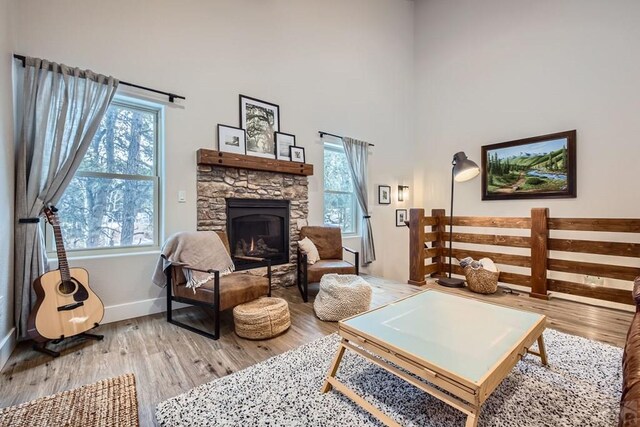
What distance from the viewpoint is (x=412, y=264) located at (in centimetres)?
387

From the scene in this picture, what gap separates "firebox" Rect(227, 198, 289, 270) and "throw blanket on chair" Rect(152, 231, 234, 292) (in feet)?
1.57

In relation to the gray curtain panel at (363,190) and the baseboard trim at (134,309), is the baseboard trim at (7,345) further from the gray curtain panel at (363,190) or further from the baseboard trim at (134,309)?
the gray curtain panel at (363,190)

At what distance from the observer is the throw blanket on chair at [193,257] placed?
2.45m

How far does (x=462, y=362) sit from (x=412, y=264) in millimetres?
2758

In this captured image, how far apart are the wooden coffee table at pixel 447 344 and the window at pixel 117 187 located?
2.45m

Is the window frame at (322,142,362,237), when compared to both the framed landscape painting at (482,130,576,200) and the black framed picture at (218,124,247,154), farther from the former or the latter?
the framed landscape painting at (482,130,576,200)

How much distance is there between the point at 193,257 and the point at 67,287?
90 centimetres

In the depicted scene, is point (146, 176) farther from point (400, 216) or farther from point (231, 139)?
point (400, 216)

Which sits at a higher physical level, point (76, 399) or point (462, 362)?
point (462, 362)

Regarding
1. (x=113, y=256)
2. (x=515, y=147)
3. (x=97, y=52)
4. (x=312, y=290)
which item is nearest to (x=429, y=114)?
(x=515, y=147)

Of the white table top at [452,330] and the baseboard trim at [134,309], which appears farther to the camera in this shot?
the baseboard trim at [134,309]

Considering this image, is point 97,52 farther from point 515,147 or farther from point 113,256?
point 515,147

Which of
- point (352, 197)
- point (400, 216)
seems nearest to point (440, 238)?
point (400, 216)

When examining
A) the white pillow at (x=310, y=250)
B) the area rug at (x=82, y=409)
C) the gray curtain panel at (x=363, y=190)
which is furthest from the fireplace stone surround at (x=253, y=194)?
the area rug at (x=82, y=409)
